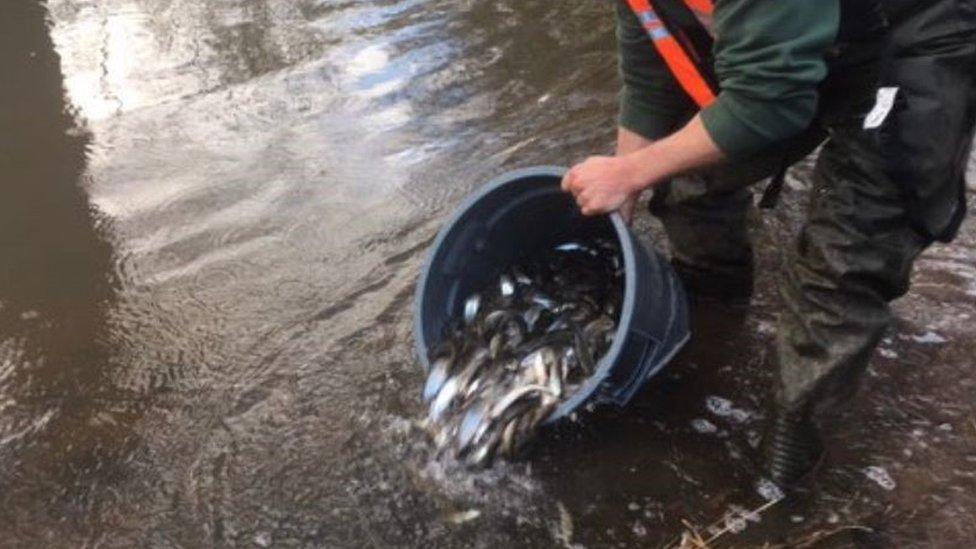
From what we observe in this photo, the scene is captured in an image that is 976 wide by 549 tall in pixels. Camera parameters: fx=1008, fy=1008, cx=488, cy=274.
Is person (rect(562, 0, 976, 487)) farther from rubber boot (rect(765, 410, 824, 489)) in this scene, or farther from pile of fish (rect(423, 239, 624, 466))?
pile of fish (rect(423, 239, 624, 466))

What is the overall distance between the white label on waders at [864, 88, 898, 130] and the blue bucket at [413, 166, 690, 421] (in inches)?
25.3

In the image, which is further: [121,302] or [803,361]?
[121,302]

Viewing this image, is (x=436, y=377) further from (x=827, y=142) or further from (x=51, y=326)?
(x=51, y=326)

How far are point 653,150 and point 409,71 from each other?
10.8ft

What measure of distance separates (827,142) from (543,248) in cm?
104

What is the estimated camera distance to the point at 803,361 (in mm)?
2686

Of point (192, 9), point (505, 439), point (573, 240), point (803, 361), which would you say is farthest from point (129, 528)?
point (192, 9)

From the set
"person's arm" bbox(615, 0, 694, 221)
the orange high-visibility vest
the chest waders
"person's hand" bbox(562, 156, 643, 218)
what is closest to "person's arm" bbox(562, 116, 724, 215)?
→ "person's hand" bbox(562, 156, 643, 218)

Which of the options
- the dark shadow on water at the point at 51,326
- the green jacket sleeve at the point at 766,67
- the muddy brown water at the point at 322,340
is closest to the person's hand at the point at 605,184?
the green jacket sleeve at the point at 766,67

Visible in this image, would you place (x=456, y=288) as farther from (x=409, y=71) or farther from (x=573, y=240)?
(x=409, y=71)

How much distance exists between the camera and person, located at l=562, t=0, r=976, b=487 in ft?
7.45

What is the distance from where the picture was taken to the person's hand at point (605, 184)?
259 cm

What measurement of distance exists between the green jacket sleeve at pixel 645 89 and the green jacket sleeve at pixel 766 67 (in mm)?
701

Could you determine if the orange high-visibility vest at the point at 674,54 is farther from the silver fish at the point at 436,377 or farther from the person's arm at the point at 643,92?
the silver fish at the point at 436,377
